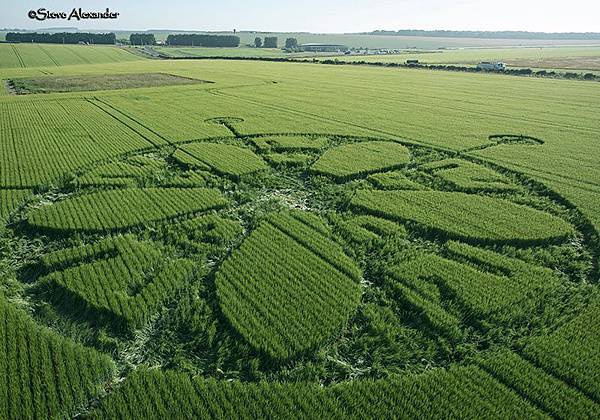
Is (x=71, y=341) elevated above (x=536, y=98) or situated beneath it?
situated beneath

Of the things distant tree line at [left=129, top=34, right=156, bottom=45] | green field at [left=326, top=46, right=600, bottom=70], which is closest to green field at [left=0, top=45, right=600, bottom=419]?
green field at [left=326, top=46, right=600, bottom=70]

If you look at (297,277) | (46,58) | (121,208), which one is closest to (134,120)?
(121,208)

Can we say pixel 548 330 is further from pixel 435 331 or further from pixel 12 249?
pixel 12 249

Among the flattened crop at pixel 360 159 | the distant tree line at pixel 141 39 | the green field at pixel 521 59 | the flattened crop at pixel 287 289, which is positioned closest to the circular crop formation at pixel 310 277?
the flattened crop at pixel 287 289

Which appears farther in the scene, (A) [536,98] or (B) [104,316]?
(A) [536,98]

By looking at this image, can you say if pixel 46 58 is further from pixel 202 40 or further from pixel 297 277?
pixel 297 277

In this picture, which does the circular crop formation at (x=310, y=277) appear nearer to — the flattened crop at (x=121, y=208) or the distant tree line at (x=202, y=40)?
the flattened crop at (x=121, y=208)

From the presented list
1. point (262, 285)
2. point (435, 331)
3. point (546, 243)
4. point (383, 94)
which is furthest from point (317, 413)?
point (383, 94)

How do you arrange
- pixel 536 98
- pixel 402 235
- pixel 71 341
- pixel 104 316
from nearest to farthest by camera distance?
pixel 71 341 < pixel 104 316 < pixel 402 235 < pixel 536 98
